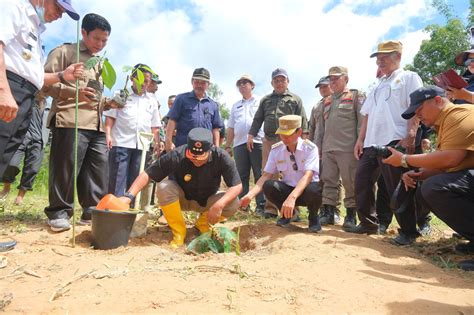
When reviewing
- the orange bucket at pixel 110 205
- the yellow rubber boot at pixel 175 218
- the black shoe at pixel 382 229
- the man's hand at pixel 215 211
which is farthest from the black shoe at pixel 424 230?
the orange bucket at pixel 110 205

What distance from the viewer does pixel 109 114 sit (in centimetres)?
448

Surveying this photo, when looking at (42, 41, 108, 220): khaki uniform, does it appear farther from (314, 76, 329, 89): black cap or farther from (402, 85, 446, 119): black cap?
(314, 76, 329, 89): black cap

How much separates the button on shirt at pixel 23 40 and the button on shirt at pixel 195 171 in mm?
1259

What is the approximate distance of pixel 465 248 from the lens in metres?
3.08

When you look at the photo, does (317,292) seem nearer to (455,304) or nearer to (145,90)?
(455,304)

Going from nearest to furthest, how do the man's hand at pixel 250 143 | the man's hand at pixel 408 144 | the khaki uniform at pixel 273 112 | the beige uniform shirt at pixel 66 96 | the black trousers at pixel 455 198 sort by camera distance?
1. the black trousers at pixel 455 198
2. the beige uniform shirt at pixel 66 96
3. the man's hand at pixel 408 144
4. the khaki uniform at pixel 273 112
5. the man's hand at pixel 250 143

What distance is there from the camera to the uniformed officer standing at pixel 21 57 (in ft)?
7.33

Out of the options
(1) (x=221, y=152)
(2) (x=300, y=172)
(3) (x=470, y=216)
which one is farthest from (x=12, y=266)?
(3) (x=470, y=216)

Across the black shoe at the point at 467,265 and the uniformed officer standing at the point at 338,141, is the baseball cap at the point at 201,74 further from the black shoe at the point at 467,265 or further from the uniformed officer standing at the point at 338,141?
the black shoe at the point at 467,265

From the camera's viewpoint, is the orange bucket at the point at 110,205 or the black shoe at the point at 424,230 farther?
the black shoe at the point at 424,230

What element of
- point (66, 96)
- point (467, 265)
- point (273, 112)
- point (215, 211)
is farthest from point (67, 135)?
point (467, 265)

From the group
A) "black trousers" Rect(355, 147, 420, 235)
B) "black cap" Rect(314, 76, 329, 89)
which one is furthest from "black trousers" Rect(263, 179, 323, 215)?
"black cap" Rect(314, 76, 329, 89)

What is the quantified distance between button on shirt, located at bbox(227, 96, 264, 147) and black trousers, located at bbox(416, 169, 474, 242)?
9.65 feet

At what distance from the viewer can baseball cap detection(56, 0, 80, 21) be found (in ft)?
8.68
